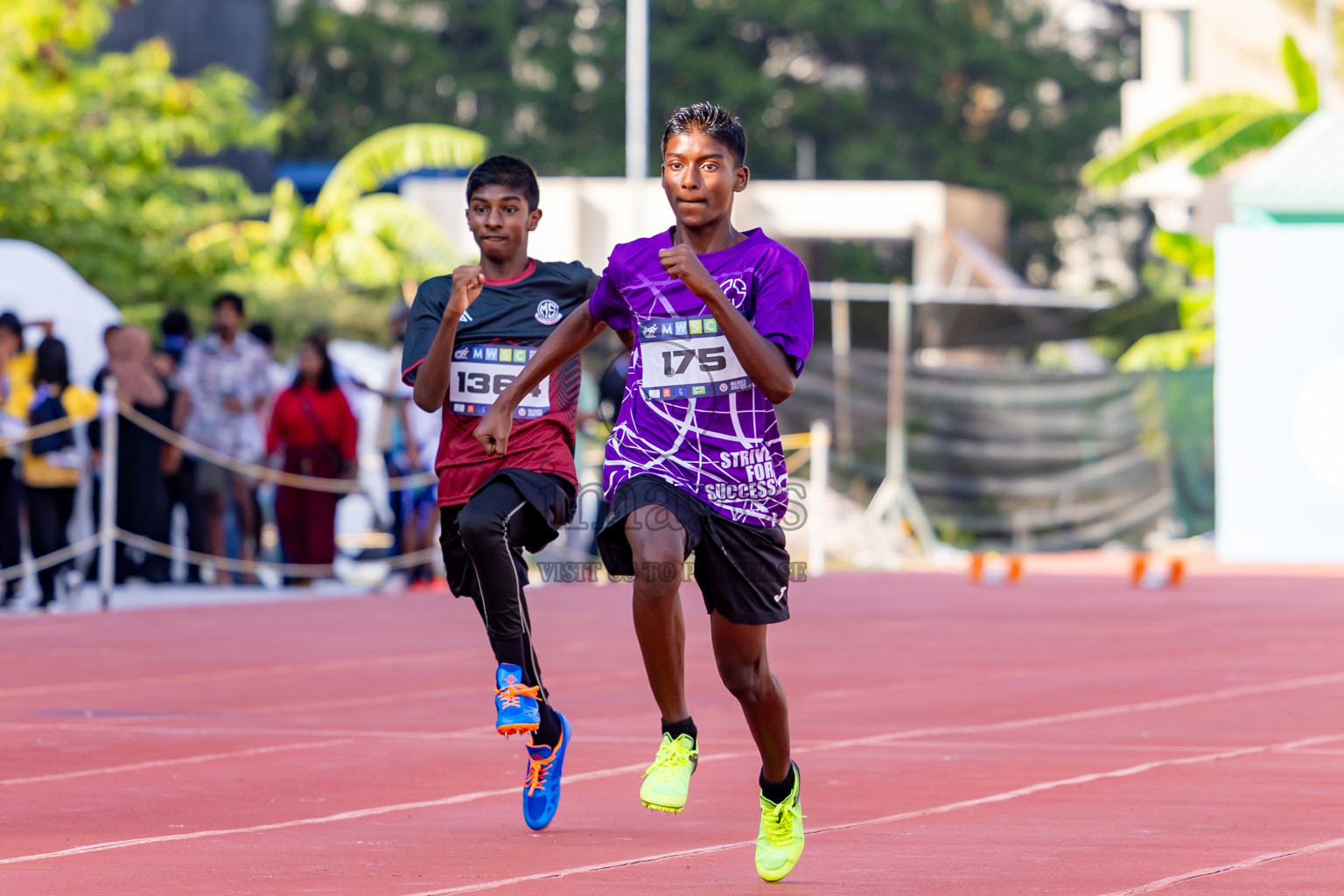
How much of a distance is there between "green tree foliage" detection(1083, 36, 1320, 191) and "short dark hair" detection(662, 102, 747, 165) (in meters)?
21.7

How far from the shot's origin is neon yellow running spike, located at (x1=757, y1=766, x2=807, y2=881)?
17.1 ft

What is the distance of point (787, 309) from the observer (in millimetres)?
5293

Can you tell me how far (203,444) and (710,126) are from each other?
35.4 ft

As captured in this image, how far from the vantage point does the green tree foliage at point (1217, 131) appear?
2636 cm

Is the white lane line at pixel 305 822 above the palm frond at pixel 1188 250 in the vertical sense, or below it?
below

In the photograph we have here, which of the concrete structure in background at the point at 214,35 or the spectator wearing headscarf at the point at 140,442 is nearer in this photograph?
the spectator wearing headscarf at the point at 140,442

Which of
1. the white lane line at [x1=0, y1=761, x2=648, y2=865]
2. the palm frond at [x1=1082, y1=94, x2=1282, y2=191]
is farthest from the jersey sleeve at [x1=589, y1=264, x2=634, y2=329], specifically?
the palm frond at [x1=1082, y1=94, x2=1282, y2=191]

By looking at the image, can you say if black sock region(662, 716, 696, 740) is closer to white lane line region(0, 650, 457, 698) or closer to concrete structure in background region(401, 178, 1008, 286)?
white lane line region(0, 650, 457, 698)

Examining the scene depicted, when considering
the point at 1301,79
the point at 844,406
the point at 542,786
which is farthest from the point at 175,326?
the point at 1301,79

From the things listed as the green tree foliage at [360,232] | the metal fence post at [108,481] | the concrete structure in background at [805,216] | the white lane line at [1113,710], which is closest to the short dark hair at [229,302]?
the metal fence post at [108,481]

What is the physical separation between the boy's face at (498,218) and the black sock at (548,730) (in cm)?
135

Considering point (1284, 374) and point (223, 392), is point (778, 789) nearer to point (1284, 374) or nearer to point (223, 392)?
point (223, 392)

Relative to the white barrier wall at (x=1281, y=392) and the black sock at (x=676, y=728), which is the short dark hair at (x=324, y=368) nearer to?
the white barrier wall at (x=1281, y=392)

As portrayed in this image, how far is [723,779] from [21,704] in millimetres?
3566
